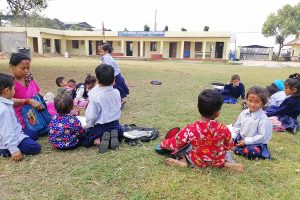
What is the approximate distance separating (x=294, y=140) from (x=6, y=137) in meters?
4.00

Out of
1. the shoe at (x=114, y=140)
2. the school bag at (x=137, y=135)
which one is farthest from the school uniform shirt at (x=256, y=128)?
the shoe at (x=114, y=140)

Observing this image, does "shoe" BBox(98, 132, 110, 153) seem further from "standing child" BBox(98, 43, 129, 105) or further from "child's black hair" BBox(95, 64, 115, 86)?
"standing child" BBox(98, 43, 129, 105)

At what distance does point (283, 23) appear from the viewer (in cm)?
4119

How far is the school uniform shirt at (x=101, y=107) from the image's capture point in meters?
3.57

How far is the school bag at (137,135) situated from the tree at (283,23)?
42207 mm

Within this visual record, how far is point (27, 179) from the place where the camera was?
274 cm

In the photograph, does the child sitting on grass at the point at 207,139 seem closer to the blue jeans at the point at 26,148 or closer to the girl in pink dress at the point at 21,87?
the blue jeans at the point at 26,148

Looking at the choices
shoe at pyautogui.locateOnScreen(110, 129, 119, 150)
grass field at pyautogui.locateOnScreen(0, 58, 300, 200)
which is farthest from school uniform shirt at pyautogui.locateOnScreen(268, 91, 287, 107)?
shoe at pyautogui.locateOnScreen(110, 129, 119, 150)

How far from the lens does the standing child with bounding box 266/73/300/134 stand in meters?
4.29

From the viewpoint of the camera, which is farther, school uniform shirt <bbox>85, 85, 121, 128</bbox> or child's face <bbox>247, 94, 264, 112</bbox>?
school uniform shirt <bbox>85, 85, 121, 128</bbox>

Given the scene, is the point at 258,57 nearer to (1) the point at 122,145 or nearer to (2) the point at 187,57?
(2) the point at 187,57

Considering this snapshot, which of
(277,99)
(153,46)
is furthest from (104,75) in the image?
(153,46)

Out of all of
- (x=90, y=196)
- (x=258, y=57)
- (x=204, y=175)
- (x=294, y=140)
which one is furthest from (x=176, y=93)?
(x=258, y=57)

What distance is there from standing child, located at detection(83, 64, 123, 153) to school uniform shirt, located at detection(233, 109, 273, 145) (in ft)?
5.42
